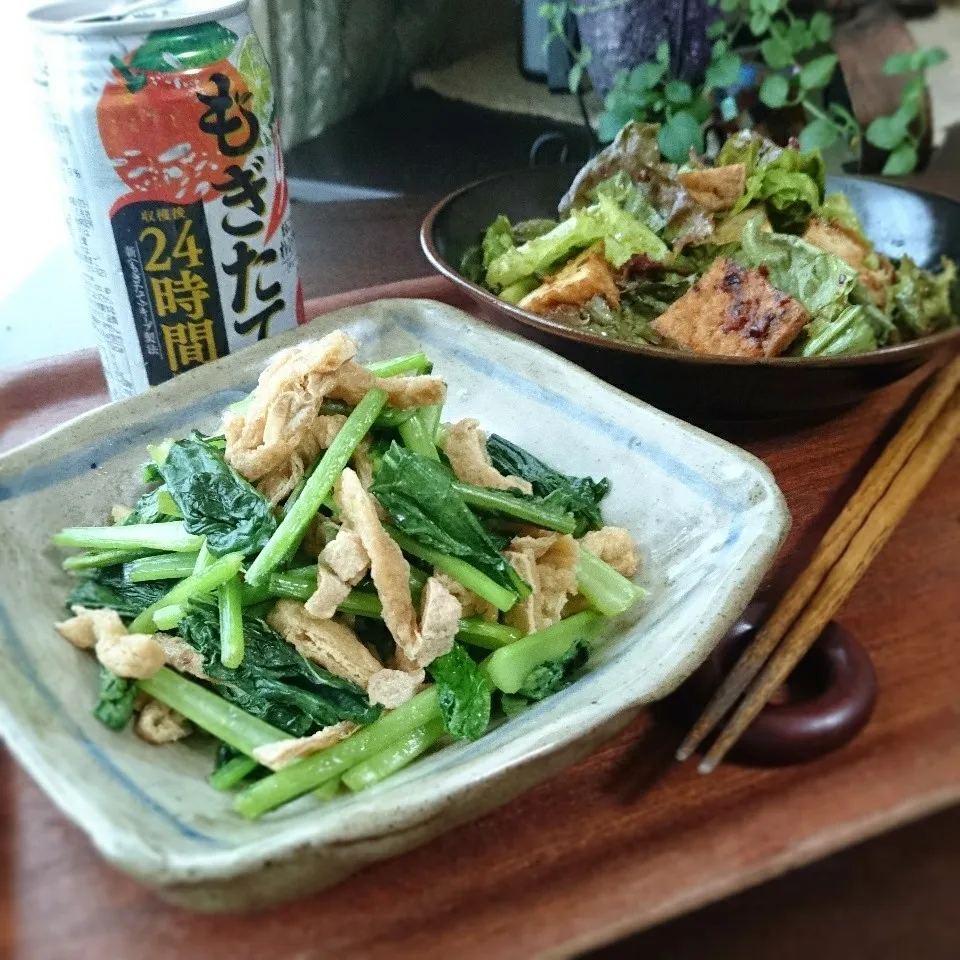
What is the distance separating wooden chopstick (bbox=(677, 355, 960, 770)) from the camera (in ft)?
3.26

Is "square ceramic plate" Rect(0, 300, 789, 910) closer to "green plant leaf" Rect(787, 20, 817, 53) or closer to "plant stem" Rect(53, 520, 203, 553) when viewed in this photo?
"plant stem" Rect(53, 520, 203, 553)

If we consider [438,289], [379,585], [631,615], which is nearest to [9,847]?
[379,585]

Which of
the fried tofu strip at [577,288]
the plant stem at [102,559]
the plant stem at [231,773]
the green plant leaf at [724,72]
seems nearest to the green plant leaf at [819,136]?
the green plant leaf at [724,72]

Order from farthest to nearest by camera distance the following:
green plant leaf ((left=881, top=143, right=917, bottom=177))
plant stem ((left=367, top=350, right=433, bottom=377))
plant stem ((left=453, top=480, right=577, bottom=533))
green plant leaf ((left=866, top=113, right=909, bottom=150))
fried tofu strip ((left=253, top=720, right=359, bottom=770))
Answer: green plant leaf ((left=881, top=143, right=917, bottom=177)), green plant leaf ((left=866, top=113, right=909, bottom=150)), plant stem ((left=367, top=350, right=433, bottom=377)), plant stem ((left=453, top=480, right=577, bottom=533)), fried tofu strip ((left=253, top=720, right=359, bottom=770))

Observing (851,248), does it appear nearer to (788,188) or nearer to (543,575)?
(788,188)

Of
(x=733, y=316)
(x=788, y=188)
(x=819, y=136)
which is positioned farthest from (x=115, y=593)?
(x=819, y=136)

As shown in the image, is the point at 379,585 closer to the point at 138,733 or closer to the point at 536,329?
the point at 138,733

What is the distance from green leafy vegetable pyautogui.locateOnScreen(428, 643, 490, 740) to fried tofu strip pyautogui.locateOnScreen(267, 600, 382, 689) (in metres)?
0.08

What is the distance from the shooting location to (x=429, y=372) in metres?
1.28

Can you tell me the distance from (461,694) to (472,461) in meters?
0.31

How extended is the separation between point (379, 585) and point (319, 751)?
0.18 m

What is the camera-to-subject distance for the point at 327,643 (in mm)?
937

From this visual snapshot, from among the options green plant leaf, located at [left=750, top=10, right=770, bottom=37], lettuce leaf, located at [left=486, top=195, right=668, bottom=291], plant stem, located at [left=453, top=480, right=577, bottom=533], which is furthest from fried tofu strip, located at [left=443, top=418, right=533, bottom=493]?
green plant leaf, located at [left=750, top=10, right=770, bottom=37]

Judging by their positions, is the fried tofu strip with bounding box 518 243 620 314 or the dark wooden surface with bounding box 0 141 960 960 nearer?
the dark wooden surface with bounding box 0 141 960 960
